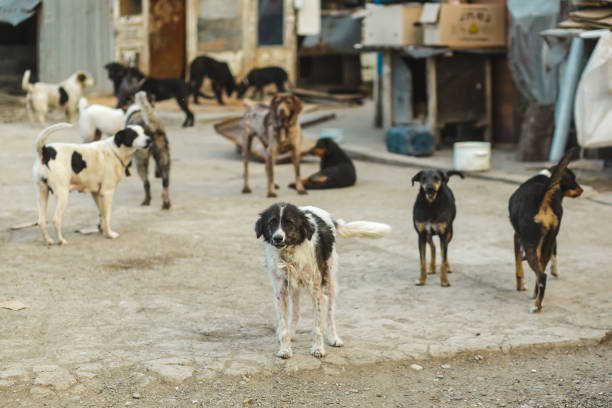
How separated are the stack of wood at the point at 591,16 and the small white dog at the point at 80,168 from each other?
5953 mm

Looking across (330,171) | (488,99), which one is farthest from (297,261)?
(488,99)

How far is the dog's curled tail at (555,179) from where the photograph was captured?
18.1 ft

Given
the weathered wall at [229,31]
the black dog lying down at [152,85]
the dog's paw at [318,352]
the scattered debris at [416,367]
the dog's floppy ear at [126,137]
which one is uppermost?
the weathered wall at [229,31]

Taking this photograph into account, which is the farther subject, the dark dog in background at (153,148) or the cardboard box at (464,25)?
the cardboard box at (464,25)

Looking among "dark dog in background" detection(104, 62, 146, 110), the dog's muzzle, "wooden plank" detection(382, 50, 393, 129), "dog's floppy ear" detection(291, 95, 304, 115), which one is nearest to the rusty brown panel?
"dark dog in background" detection(104, 62, 146, 110)

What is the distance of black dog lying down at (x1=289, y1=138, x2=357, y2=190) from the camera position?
421 inches

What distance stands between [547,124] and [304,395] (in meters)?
8.90

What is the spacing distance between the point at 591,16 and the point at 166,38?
14218mm

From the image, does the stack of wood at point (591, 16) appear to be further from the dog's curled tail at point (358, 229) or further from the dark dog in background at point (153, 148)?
the dog's curled tail at point (358, 229)

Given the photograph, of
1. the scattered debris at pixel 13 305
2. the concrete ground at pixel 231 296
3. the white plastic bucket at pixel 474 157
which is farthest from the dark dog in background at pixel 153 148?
the white plastic bucket at pixel 474 157

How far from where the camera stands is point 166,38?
75.1 ft

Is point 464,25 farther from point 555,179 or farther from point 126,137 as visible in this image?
point 555,179

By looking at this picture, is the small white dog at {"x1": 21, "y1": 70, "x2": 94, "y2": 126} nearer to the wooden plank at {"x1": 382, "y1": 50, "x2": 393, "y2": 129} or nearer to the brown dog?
the wooden plank at {"x1": 382, "y1": 50, "x2": 393, "y2": 129}

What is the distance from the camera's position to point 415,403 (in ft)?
14.0
